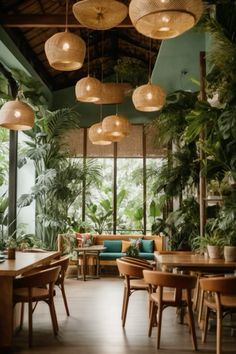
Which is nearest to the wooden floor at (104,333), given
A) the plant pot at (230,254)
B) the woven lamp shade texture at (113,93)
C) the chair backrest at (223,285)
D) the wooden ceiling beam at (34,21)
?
the chair backrest at (223,285)

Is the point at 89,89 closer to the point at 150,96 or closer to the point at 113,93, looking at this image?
the point at 150,96

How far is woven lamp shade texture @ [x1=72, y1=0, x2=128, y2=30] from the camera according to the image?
13.0 ft

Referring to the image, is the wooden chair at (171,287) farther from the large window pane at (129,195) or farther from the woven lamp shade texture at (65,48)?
the large window pane at (129,195)

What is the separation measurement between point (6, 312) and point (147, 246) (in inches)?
258

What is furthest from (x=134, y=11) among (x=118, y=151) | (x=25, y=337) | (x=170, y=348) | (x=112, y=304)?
(x=118, y=151)

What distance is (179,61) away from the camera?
28.3 ft

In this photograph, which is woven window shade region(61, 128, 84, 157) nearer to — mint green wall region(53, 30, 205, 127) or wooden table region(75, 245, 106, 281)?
mint green wall region(53, 30, 205, 127)

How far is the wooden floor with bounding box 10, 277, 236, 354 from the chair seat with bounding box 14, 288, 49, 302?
452 mm

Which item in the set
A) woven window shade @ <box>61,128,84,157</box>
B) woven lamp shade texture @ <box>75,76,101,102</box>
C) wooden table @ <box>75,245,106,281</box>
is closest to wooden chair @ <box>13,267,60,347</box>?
woven lamp shade texture @ <box>75,76,101,102</box>

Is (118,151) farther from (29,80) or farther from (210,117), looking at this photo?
(210,117)

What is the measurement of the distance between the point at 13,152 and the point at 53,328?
15.4 feet

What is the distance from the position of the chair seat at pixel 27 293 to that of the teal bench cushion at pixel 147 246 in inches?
227

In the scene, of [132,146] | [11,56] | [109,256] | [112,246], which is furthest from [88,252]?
[11,56]

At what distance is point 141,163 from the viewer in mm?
11984
